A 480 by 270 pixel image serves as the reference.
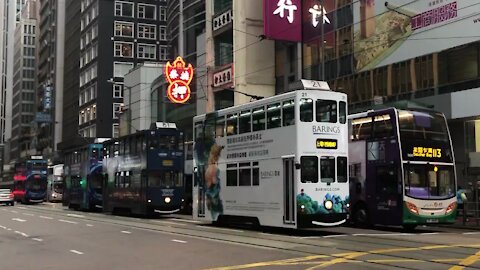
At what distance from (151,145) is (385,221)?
13.5m

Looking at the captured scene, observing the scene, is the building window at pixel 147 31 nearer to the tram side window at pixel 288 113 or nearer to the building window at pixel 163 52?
the building window at pixel 163 52

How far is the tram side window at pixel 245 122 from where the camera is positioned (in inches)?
822

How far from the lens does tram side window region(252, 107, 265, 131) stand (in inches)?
794

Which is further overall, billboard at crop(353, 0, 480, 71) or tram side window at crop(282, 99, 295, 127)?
billboard at crop(353, 0, 480, 71)

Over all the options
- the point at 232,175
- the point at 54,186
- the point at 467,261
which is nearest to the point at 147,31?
the point at 54,186

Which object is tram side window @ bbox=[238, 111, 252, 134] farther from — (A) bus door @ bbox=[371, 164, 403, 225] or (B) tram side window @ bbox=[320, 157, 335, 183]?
(A) bus door @ bbox=[371, 164, 403, 225]

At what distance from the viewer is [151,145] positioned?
30562mm

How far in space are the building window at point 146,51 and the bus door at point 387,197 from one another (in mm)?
71485

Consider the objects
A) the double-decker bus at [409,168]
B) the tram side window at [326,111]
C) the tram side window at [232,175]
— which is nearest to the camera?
the tram side window at [326,111]

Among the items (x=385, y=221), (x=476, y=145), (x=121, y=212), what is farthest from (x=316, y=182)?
(x=121, y=212)

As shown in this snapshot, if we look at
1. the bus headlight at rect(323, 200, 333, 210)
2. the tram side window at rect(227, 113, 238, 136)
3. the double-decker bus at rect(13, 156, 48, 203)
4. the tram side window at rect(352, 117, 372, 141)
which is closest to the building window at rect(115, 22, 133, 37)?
the double-decker bus at rect(13, 156, 48, 203)

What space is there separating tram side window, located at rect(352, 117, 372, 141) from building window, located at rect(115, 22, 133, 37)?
70.5m

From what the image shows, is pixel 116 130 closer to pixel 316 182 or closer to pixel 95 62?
pixel 95 62

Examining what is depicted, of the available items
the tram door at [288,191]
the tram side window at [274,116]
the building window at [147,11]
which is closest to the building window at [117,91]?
the building window at [147,11]
